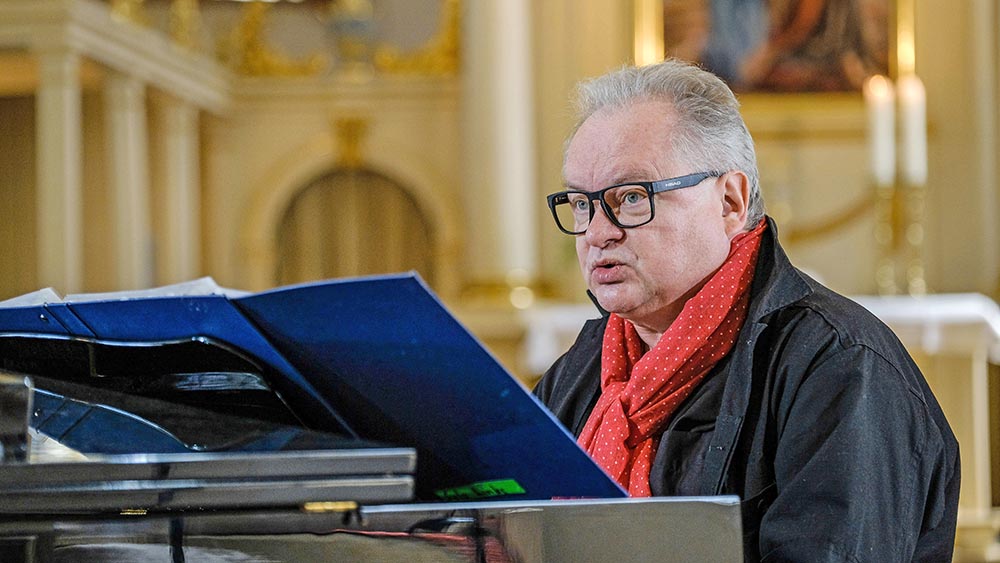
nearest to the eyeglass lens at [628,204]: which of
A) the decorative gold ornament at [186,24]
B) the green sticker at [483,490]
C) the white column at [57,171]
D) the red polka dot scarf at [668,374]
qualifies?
the red polka dot scarf at [668,374]

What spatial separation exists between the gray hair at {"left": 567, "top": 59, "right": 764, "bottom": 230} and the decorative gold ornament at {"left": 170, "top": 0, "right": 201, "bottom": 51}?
6.70m

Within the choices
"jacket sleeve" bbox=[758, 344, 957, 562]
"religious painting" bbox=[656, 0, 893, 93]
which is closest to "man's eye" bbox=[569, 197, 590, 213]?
"jacket sleeve" bbox=[758, 344, 957, 562]

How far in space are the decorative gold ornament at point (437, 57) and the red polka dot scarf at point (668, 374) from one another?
684 cm

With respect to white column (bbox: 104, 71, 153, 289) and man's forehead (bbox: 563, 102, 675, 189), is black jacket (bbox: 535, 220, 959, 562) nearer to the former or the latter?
man's forehead (bbox: 563, 102, 675, 189)

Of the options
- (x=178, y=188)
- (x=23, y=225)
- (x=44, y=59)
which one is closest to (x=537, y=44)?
(x=178, y=188)

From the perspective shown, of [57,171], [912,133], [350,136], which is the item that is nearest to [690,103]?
[912,133]

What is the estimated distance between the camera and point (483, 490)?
49.9 inches

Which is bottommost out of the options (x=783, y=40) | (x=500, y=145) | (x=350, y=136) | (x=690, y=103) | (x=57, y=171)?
(x=690, y=103)

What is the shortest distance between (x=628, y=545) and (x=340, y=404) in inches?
12.2

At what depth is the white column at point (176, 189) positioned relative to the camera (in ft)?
26.4

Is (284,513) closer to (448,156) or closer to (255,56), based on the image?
(448,156)

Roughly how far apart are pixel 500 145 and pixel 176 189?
2.01 meters

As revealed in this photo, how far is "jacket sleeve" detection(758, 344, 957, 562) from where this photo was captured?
1.35 m

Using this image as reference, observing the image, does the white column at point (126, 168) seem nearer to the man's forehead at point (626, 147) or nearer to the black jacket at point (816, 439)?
the man's forehead at point (626, 147)
